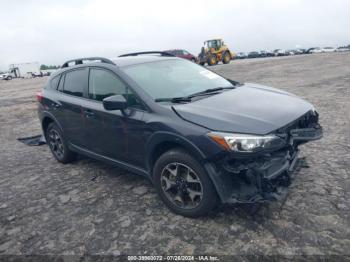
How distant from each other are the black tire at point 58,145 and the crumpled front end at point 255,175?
10.4 feet

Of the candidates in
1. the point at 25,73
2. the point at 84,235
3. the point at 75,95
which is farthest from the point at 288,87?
the point at 25,73

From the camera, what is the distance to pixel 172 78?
409cm

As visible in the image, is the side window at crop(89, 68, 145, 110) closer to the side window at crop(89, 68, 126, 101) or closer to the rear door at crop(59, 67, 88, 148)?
the side window at crop(89, 68, 126, 101)

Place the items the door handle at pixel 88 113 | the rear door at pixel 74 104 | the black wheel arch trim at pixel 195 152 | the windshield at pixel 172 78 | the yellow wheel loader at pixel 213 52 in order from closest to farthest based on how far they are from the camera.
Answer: the black wheel arch trim at pixel 195 152, the windshield at pixel 172 78, the door handle at pixel 88 113, the rear door at pixel 74 104, the yellow wheel loader at pixel 213 52

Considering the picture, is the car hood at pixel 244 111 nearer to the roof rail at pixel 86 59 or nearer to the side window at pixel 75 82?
the roof rail at pixel 86 59

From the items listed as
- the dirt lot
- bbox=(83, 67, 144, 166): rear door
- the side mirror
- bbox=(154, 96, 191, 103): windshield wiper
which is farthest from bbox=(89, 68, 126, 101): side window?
the dirt lot

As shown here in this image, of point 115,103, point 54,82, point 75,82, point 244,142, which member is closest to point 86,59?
point 75,82

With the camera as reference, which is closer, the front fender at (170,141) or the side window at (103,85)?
the front fender at (170,141)

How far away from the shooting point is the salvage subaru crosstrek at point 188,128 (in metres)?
2.92

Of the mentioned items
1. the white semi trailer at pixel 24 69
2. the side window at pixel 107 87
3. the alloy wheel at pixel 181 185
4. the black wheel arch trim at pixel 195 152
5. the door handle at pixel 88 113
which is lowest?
the alloy wheel at pixel 181 185

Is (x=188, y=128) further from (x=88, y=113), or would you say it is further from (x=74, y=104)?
(x=74, y=104)

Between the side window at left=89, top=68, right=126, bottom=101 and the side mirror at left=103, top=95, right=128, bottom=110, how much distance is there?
28 centimetres

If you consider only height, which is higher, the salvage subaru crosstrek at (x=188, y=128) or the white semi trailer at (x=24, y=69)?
the white semi trailer at (x=24, y=69)

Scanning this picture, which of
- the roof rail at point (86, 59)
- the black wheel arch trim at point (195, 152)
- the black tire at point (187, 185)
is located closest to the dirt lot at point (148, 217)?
the black tire at point (187, 185)
